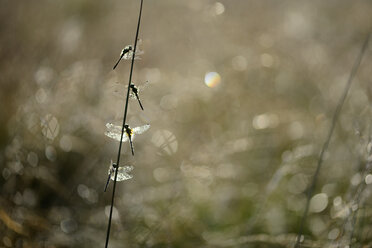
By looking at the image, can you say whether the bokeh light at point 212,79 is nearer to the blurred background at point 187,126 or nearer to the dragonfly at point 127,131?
the blurred background at point 187,126

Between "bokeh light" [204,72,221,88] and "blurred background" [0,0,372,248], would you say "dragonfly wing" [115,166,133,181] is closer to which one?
"blurred background" [0,0,372,248]

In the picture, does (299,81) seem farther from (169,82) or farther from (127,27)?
(127,27)

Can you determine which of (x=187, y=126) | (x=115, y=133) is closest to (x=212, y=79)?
(x=187, y=126)

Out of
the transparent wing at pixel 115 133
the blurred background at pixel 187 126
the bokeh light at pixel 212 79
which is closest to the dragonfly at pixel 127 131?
the transparent wing at pixel 115 133

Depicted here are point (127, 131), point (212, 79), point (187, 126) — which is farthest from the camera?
point (212, 79)

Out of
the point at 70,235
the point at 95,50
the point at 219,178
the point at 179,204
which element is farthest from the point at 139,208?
the point at 95,50

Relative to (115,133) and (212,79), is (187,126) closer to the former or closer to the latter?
(212,79)

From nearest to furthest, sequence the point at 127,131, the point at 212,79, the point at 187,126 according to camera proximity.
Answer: the point at 127,131 < the point at 187,126 < the point at 212,79

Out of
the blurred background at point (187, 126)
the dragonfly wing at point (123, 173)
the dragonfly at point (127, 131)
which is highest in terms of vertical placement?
the blurred background at point (187, 126)
